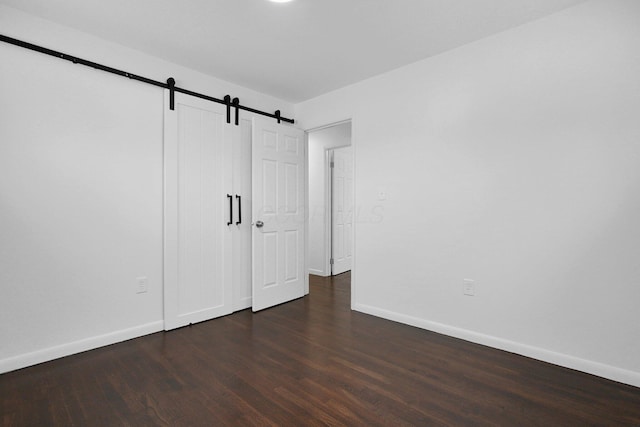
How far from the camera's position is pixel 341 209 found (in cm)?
527

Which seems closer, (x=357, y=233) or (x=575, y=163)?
(x=575, y=163)

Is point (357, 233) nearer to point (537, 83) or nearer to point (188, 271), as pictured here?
point (188, 271)

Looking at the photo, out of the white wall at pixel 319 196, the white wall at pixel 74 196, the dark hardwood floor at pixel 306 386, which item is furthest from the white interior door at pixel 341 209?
the white wall at pixel 74 196

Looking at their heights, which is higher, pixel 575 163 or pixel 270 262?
pixel 575 163

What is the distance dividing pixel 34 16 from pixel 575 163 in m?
4.03

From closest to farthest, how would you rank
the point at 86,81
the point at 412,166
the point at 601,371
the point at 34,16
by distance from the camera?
the point at 601,371 → the point at 34,16 → the point at 86,81 → the point at 412,166

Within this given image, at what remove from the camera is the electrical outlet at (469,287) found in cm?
261

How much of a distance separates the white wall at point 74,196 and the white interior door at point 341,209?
112 inches

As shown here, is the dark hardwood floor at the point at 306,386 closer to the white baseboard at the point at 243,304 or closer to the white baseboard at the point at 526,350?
the white baseboard at the point at 526,350

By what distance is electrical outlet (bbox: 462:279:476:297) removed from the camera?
2.61 metres

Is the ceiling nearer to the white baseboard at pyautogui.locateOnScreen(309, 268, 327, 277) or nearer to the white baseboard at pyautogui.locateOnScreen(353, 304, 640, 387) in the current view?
the white baseboard at pyautogui.locateOnScreen(353, 304, 640, 387)

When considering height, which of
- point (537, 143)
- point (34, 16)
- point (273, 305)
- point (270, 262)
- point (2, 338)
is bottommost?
point (273, 305)

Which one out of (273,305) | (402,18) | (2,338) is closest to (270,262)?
(273,305)

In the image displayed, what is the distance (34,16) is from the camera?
2221 mm
